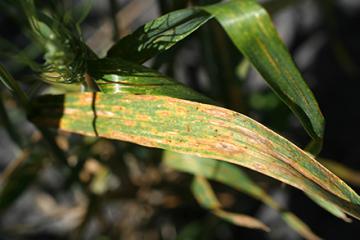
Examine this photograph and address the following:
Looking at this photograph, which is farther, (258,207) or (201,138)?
(258,207)

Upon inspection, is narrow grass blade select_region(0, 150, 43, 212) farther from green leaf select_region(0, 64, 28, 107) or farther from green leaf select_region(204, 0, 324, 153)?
green leaf select_region(204, 0, 324, 153)

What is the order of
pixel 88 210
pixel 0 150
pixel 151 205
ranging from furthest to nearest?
1. pixel 0 150
2. pixel 151 205
3. pixel 88 210

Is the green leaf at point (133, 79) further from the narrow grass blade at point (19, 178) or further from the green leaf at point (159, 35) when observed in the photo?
the narrow grass blade at point (19, 178)

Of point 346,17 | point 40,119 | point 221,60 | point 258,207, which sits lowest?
point 258,207

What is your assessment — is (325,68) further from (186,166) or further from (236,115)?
(236,115)

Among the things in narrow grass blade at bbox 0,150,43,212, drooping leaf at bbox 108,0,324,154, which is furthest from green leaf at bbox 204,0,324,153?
narrow grass blade at bbox 0,150,43,212

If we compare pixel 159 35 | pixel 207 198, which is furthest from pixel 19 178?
pixel 159 35

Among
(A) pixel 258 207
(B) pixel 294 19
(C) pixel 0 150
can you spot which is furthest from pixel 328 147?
(C) pixel 0 150
